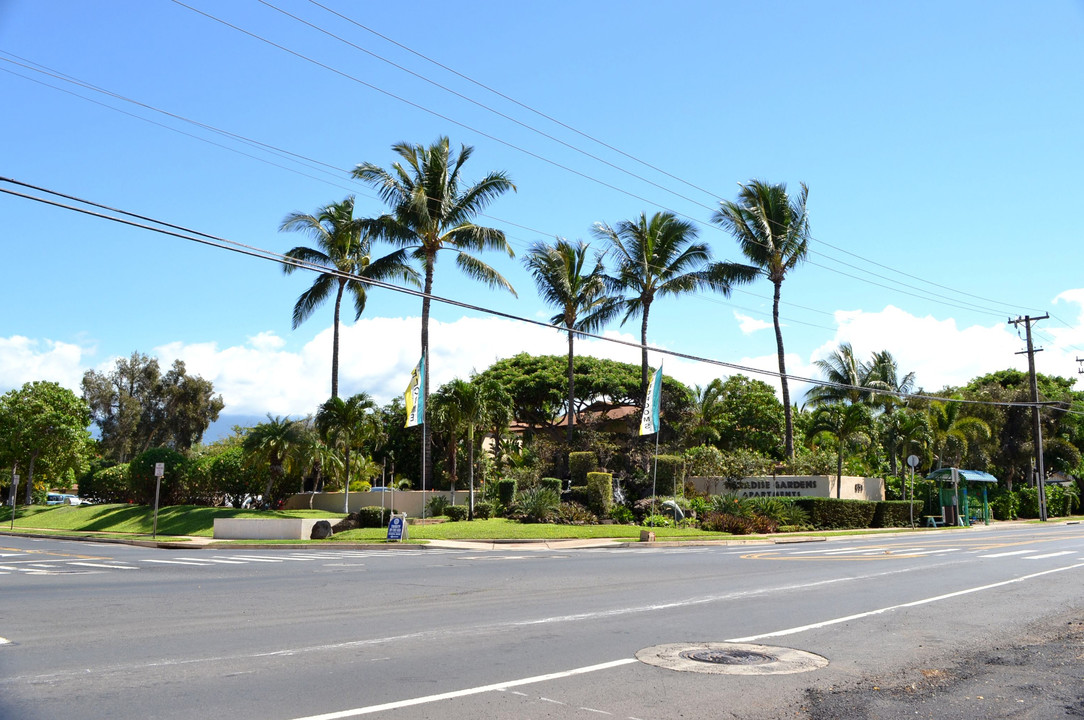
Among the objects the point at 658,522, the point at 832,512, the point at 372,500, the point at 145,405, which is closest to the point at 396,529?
the point at 658,522

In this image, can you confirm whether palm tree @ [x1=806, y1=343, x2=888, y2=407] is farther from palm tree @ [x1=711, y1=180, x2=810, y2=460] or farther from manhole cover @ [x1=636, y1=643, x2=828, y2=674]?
manhole cover @ [x1=636, y1=643, x2=828, y2=674]

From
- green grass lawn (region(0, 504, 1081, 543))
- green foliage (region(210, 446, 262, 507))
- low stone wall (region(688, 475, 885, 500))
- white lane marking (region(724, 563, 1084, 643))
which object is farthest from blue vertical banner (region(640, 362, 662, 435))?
green foliage (region(210, 446, 262, 507))

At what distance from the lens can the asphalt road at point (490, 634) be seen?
614 cm

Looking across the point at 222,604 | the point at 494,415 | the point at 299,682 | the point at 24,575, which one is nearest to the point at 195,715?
the point at 299,682

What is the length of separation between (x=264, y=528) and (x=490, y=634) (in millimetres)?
23047

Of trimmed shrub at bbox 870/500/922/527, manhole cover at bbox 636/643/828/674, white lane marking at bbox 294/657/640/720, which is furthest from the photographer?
trimmed shrub at bbox 870/500/922/527

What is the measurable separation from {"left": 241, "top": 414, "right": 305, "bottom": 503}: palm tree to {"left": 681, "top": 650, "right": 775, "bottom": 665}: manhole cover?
107 ft

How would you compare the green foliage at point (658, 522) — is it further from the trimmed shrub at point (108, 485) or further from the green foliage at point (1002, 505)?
the trimmed shrub at point (108, 485)

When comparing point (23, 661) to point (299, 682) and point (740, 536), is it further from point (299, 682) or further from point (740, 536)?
point (740, 536)

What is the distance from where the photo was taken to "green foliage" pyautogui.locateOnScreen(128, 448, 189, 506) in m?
41.4

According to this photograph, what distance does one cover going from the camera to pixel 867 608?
11.2 meters

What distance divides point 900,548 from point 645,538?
749 cm

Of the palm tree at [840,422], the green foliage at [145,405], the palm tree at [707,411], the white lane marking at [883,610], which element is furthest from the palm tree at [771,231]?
the green foliage at [145,405]

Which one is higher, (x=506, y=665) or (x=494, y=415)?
(x=494, y=415)
